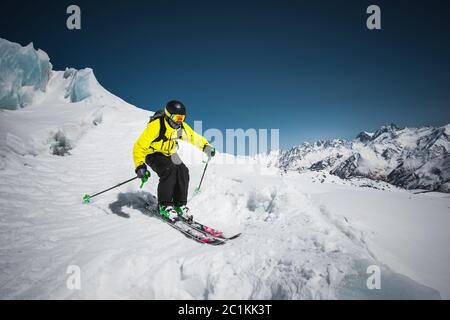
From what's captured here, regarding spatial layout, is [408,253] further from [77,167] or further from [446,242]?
[77,167]

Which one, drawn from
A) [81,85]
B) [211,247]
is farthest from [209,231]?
[81,85]

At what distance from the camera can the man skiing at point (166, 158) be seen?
19.3ft

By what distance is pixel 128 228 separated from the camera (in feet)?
17.8

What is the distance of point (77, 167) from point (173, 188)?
20.3ft

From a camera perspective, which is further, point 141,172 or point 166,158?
point 166,158

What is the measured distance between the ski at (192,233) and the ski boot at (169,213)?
8 cm

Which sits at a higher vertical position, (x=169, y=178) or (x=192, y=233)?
(x=169, y=178)

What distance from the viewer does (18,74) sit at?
1920cm

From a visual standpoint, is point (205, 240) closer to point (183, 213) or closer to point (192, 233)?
point (192, 233)

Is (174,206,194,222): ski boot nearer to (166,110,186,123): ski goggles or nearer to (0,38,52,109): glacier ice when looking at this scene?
(166,110,186,123): ski goggles

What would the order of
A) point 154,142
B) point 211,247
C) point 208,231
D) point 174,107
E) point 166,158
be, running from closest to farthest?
point 211,247
point 208,231
point 174,107
point 154,142
point 166,158

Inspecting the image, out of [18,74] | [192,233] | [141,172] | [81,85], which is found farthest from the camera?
[81,85]

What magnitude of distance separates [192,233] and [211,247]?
932 mm

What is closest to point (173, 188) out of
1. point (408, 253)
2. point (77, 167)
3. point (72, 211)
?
point (72, 211)
